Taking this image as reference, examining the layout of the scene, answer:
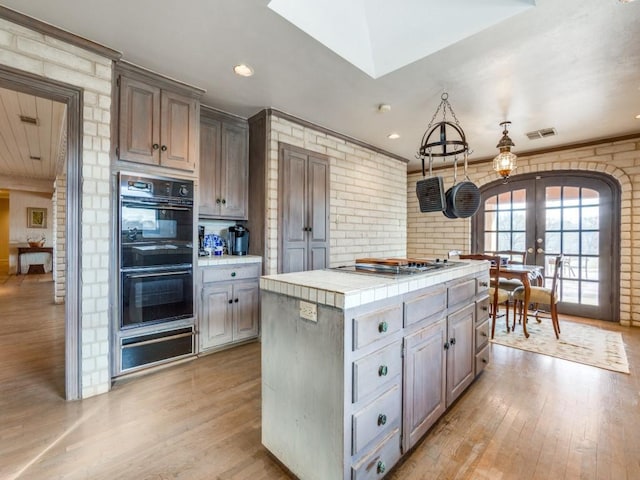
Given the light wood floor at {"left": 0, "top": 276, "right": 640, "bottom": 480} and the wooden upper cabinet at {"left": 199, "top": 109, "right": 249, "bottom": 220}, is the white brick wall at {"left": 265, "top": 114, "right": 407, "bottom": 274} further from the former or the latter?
the light wood floor at {"left": 0, "top": 276, "right": 640, "bottom": 480}

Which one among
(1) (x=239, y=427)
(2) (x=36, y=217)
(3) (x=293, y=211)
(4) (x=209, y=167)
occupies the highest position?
(4) (x=209, y=167)

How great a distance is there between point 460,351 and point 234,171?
284cm

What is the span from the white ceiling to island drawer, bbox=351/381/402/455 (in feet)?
7.40

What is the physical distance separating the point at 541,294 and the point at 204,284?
3890 mm

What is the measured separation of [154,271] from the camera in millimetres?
2568

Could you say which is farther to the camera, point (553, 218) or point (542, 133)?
point (553, 218)

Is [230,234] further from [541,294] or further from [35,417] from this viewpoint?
[541,294]

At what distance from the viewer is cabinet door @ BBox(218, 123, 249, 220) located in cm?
335

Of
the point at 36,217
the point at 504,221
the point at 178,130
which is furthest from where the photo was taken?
the point at 36,217

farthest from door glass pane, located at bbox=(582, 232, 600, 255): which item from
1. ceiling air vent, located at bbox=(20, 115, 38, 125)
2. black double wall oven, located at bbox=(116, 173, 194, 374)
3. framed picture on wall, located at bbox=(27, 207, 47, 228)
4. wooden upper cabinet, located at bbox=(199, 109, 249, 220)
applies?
framed picture on wall, located at bbox=(27, 207, 47, 228)

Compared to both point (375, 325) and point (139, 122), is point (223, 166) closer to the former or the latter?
point (139, 122)

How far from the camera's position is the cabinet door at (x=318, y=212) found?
145 inches

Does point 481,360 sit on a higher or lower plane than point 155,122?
lower

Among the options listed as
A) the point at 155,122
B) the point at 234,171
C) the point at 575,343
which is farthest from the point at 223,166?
the point at 575,343
